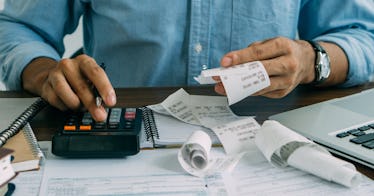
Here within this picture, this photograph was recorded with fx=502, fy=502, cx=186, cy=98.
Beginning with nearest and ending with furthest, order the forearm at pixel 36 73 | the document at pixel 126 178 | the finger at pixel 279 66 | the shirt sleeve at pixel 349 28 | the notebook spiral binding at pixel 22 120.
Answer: the document at pixel 126 178
the notebook spiral binding at pixel 22 120
the finger at pixel 279 66
the forearm at pixel 36 73
the shirt sleeve at pixel 349 28

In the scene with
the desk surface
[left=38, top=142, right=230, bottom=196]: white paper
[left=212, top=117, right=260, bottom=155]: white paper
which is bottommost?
the desk surface

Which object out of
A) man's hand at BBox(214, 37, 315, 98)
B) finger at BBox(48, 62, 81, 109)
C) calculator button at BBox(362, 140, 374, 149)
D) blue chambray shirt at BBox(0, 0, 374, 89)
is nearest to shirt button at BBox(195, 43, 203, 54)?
blue chambray shirt at BBox(0, 0, 374, 89)

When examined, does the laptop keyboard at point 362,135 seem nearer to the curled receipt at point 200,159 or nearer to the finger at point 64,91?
the curled receipt at point 200,159

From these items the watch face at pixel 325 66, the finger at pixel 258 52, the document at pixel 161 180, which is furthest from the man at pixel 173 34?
the document at pixel 161 180

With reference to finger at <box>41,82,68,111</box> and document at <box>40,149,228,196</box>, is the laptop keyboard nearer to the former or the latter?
document at <box>40,149,228,196</box>

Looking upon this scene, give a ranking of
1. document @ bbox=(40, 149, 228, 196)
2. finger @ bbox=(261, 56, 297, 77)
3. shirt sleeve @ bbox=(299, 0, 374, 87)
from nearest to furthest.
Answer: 1. document @ bbox=(40, 149, 228, 196)
2. finger @ bbox=(261, 56, 297, 77)
3. shirt sleeve @ bbox=(299, 0, 374, 87)

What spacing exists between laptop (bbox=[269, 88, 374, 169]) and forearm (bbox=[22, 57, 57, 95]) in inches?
15.7

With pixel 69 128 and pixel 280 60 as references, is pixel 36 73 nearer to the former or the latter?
pixel 69 128

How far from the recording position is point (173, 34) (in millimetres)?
1035

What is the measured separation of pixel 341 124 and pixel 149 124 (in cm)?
27

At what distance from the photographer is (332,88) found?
3.12 feet

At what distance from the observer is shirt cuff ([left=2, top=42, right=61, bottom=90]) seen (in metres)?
0.93

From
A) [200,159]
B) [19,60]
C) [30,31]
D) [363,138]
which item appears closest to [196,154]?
[200,159]

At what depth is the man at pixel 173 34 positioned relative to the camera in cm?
95
